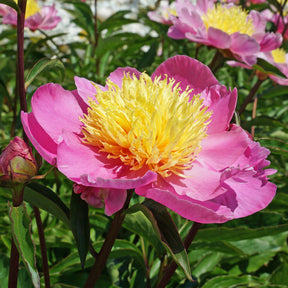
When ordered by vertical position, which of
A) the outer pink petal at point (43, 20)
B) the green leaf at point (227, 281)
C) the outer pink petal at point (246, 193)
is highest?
the outer pink petal at point (246, 193)

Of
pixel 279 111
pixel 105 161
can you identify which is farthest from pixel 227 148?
pixel 279 111

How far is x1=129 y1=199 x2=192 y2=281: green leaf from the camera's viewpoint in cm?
53

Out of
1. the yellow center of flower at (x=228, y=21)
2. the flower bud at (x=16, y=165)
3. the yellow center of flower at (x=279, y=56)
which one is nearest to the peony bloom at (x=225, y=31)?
the yellow center of flower at (x=228, y=21)

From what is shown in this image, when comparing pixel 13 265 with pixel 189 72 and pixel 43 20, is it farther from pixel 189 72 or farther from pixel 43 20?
pixel 43 20

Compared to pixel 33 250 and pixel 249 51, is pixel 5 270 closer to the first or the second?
pixel 33 250

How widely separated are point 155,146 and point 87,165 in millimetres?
110

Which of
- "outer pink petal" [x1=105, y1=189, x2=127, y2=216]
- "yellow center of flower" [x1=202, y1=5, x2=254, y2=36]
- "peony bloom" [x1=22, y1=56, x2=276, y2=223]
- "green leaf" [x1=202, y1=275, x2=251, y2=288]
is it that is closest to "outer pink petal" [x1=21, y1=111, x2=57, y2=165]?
"peony bloom" [x1=22, y1=56, x2=276, y2=223]

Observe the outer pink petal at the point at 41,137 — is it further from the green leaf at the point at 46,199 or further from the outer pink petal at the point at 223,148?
the outer pink petal at the point at 223,148

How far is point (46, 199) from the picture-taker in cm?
61

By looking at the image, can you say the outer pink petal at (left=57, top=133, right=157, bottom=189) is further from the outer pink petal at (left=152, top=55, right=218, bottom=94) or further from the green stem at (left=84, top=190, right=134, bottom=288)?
the outer pink petal at (left=152, top=55, right=218, bottom=94)

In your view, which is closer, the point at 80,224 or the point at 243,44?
the point at 80,224

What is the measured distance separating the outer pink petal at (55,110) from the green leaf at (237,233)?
0.39m

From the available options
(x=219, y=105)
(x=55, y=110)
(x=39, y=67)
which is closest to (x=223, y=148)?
(x=219, y=105)

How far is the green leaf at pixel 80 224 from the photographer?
56 centimetres
